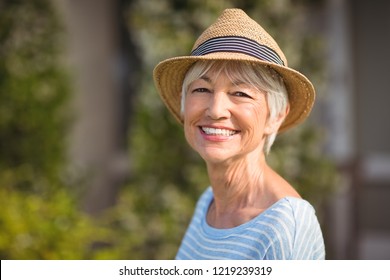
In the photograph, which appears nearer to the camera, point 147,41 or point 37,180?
point 147,41

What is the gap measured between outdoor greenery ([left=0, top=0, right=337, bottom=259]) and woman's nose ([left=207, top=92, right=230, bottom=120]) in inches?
116

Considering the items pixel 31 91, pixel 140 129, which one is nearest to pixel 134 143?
pixel 140 129

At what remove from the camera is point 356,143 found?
8008 millimetres

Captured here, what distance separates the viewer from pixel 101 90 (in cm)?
839

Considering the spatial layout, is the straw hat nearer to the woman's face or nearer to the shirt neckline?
the woman's face

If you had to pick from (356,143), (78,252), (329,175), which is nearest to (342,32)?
(356,143)

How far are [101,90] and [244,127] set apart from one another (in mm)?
6798

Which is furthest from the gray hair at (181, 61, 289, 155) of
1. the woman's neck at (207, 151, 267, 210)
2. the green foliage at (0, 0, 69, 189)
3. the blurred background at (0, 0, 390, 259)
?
the green foliage at (0, 0, 69, 189)

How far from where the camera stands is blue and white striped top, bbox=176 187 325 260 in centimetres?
164

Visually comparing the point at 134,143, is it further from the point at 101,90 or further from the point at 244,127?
the point at 244,127
